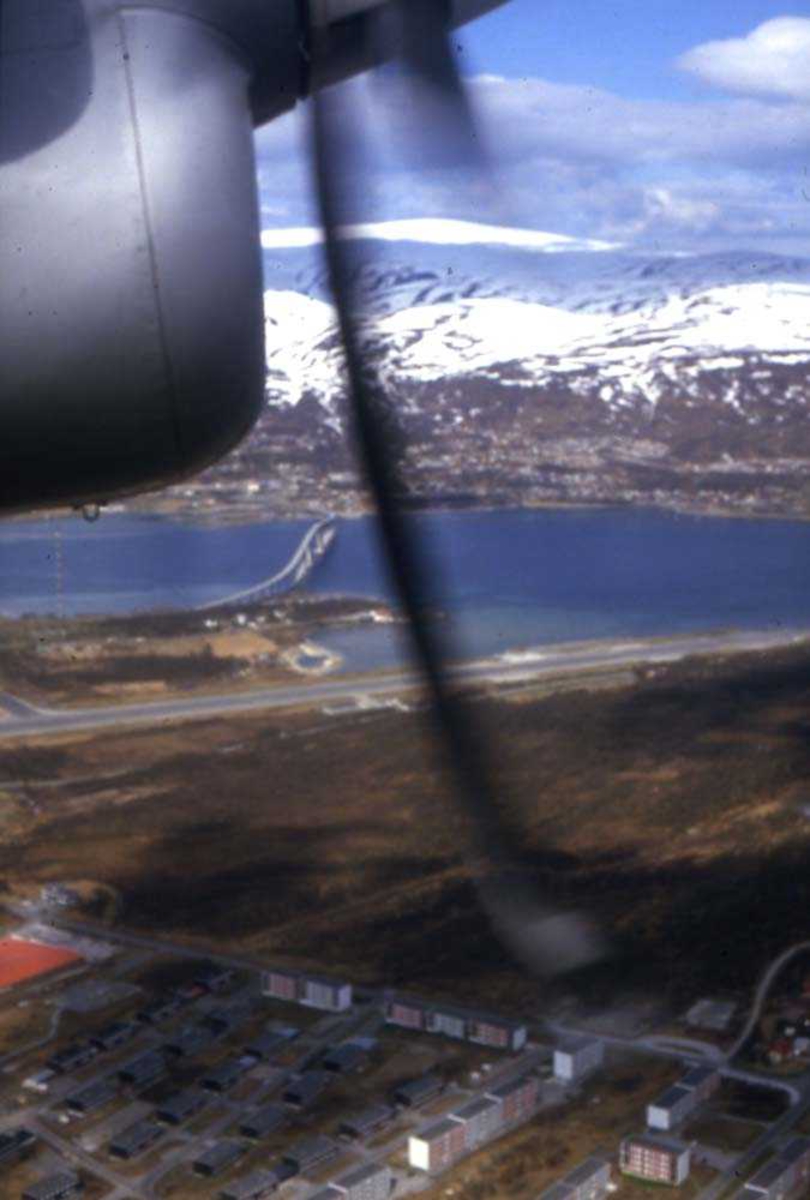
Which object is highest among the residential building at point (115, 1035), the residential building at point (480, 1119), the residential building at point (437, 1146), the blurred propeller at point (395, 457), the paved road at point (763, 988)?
the blurred propeller at point (395, 457)

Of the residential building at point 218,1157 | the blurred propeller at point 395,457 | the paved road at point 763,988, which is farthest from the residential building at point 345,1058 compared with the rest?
the blurred propeller at point 395,457

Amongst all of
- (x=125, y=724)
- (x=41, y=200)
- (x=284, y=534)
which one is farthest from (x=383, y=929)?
(x=284, y=534)

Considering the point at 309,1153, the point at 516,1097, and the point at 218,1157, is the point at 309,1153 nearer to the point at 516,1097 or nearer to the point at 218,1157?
the point at 218,1157

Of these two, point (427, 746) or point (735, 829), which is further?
point (735, 829)

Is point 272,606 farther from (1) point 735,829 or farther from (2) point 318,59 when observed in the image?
(2) point 318,59

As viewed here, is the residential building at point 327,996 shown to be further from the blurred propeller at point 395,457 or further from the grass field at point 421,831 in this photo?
the blurred propeller at point 395,457

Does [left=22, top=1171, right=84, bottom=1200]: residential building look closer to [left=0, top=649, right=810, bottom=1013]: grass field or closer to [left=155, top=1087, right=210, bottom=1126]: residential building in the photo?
[left=155, top=1087, right=210, bottom=1126]: residential building

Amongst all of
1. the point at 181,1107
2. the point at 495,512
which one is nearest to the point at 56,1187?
the point at 181,1107
